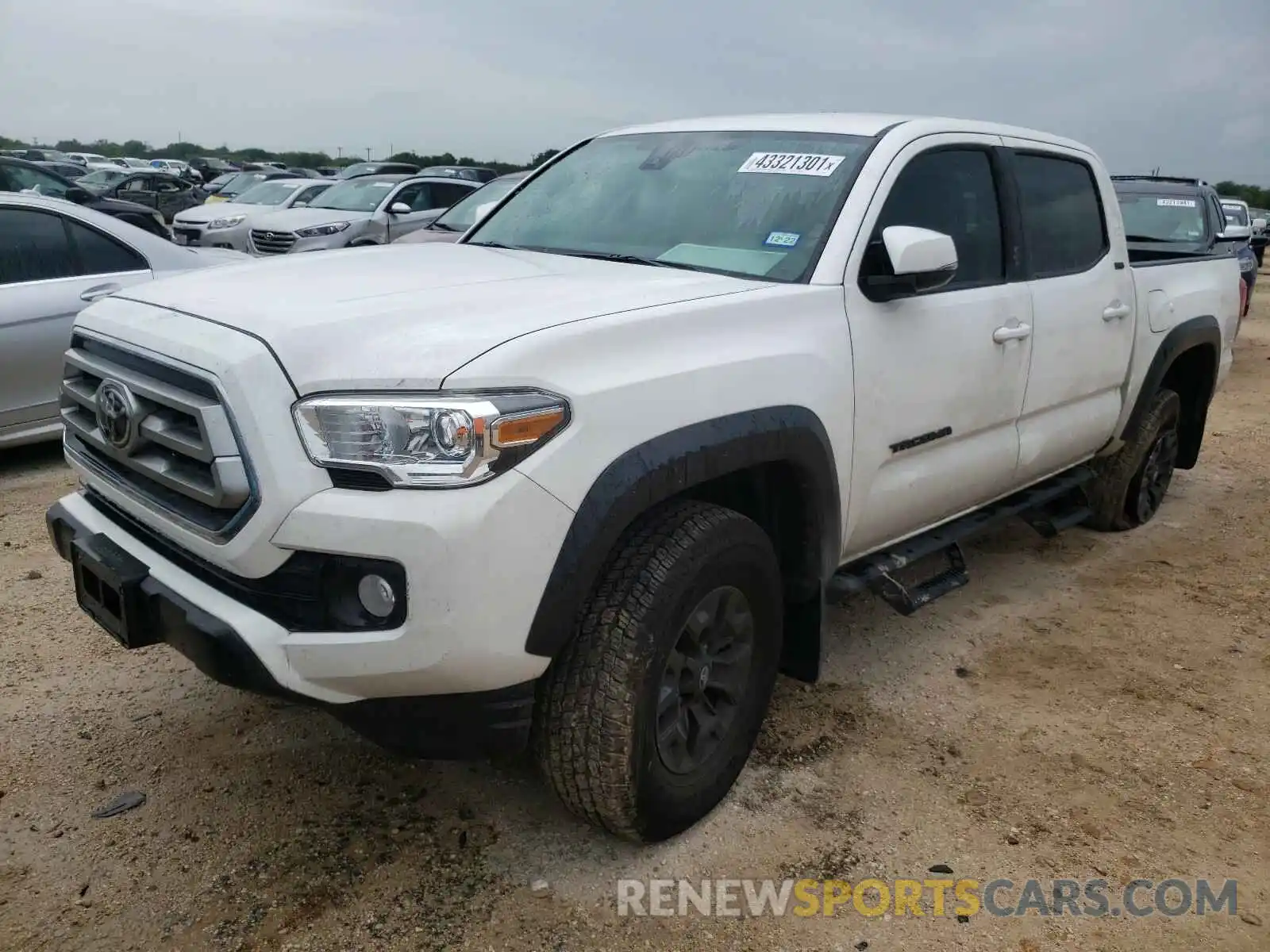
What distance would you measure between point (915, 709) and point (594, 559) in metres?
1.78

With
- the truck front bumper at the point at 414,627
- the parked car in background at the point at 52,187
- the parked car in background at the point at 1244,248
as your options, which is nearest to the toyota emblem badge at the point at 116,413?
the truck front bumper at the point at 414,627

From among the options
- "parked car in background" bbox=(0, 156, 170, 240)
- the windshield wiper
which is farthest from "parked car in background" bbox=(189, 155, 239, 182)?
the windshield wiper

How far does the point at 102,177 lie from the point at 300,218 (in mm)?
16828

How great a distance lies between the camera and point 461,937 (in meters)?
2.38

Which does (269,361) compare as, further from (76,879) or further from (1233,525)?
(1233,525)

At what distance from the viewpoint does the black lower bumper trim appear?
2223 millimetres

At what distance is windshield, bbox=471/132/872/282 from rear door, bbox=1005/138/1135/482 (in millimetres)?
1038

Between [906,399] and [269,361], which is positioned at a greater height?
[269,361]

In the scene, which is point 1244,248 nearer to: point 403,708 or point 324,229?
point 324,229

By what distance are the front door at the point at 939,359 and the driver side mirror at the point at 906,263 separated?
3 cm

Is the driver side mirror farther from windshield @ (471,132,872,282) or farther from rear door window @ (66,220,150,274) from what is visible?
rear door window @ (66,220,150,274)

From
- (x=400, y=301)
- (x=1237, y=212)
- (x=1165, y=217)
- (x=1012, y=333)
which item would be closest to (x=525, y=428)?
(x=400, y=301)

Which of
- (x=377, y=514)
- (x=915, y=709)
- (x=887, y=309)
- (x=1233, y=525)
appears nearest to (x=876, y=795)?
(x=915, y=709)

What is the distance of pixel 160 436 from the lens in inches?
93.0
